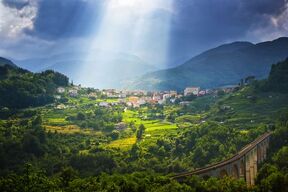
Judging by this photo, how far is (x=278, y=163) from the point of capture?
6103 cm

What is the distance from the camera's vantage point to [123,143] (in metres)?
88.7

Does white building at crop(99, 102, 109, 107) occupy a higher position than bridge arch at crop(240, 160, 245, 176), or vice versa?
white building at crop(99, 102, 109, 107)

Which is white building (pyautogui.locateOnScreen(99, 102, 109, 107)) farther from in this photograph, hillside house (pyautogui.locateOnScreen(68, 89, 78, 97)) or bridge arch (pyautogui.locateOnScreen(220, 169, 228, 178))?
bridge arch (pyautogui.locateOnScreen(220, 169, 228, 178))

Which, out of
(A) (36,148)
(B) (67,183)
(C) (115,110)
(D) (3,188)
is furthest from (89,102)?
(D) (3,188)

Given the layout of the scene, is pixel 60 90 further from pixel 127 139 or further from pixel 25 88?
pixel 127 139

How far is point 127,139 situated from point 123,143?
481 cm

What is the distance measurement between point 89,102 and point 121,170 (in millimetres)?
71062

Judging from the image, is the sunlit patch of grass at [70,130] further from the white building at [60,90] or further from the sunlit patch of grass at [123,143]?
the white building at [60,90]

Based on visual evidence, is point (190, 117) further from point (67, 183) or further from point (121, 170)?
point (67, 183)

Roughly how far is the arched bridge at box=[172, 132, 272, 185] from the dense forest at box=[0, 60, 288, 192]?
151 cm

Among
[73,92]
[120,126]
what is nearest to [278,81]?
[120,126]

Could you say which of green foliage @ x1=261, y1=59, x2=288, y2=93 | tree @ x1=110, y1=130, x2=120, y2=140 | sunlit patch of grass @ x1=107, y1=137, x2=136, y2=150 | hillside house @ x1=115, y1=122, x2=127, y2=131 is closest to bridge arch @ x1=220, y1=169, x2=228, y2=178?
sunlit patch of grass @ x1=107, y1=137, x2=136, y2=150

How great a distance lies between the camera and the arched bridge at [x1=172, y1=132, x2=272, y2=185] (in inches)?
2124

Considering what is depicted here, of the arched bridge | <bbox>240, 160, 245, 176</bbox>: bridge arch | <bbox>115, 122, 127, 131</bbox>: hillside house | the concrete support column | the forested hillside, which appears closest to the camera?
the arched bridge
